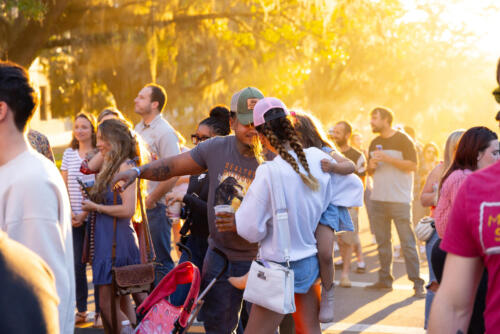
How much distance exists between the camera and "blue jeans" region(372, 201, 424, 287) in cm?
841

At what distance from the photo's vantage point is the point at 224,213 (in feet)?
13.1

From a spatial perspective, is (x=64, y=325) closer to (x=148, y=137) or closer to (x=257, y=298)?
(x=257, y=298)

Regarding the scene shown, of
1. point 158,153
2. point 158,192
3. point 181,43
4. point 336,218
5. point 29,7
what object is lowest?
point 158,192

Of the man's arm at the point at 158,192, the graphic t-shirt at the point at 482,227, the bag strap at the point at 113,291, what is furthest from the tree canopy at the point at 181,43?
the graphic t-shirt at the point at 482,227

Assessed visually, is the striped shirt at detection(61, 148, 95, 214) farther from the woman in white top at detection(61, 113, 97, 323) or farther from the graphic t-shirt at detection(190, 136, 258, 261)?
the graphic t-shirt at detection(190, 136, 258, 261)

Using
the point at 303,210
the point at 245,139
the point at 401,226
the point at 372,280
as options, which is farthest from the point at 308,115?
the point at 372,280

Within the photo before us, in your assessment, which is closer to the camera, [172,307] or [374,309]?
[172,307]

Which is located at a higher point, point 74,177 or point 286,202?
point 286,202

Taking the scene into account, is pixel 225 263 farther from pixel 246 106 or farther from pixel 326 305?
pixel 246 106

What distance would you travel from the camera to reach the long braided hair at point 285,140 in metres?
3.83

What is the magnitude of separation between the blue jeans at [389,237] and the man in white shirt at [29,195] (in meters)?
6.42

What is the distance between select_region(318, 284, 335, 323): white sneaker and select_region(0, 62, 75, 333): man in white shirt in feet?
6.00

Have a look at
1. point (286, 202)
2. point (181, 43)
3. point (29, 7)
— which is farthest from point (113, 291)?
point (181, 43)

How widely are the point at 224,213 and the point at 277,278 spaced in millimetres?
503
